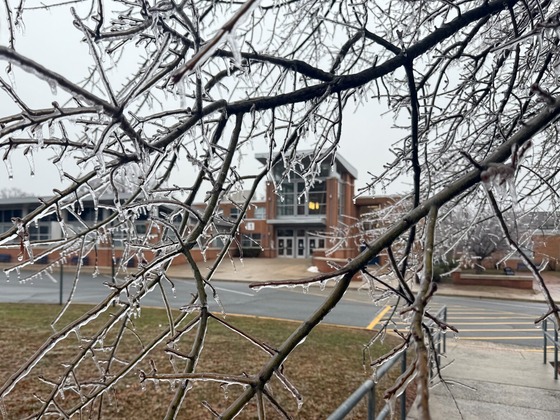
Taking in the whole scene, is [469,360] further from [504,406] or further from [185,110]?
[185,110]

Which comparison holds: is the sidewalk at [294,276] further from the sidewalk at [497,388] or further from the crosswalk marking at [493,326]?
the sidewalk at [497,388]

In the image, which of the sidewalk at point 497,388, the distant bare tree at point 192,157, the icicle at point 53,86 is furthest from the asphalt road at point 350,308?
the icicle at point 53,86

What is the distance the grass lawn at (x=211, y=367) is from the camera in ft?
15.9

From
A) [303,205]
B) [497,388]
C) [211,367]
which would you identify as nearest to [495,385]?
[497,388]

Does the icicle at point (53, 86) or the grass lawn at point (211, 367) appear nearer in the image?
the icicle at point (53, 86)

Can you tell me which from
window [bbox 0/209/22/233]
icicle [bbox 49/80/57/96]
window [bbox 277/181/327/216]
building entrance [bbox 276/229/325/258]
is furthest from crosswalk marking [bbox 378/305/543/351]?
window [bbox 0/209/22/233]

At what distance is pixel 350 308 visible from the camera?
13562 mm

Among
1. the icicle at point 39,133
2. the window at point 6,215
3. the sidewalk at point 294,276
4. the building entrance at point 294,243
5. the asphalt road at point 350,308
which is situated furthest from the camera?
the building entrance at point 294,243

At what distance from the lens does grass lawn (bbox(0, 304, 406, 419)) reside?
4.85 meters

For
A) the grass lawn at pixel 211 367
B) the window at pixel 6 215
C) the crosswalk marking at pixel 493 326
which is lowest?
the crosswalk marking at pixel 493 326

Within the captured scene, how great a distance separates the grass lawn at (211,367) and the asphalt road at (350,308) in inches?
48.0

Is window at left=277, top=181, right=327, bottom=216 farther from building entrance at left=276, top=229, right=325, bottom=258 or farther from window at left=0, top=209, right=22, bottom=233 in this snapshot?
window at left=0, top=209, right=22, bottom=233

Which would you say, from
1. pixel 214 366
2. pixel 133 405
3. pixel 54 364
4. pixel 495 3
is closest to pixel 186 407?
pixel 133 405

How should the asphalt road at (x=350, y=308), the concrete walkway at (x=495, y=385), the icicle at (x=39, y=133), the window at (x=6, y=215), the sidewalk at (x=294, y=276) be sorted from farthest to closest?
1. the window at (x=6, y=215)
2. the sidewalk at (x=294, y=276)
3. the asphalt road at (x=350, y=308)
4. the concrete walkway at (x=495, y=385)
5. the icicle at (x=39, y=133)
